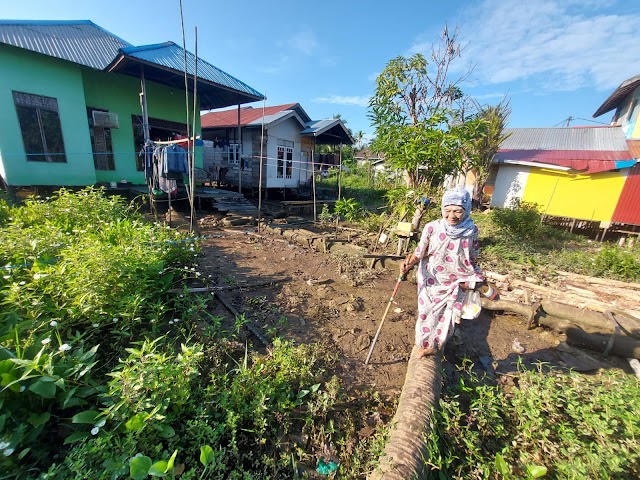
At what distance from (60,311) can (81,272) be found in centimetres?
34

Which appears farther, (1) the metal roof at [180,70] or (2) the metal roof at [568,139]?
(2) the metal roof at [568,139]

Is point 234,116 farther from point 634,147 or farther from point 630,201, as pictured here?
point 634,147

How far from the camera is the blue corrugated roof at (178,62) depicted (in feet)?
24.4

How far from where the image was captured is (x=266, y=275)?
185 inches

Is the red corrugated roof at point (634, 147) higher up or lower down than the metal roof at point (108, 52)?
lower down

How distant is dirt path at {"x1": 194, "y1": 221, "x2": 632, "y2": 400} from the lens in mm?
2930

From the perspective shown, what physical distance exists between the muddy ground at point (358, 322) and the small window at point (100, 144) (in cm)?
677

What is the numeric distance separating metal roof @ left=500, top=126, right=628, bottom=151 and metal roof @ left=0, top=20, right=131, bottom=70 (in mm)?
15850

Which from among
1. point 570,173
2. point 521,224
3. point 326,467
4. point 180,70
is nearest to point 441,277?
point 326,467

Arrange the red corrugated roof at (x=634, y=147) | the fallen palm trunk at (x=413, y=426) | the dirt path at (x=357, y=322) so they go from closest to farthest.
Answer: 1. the fallen palm trunk at (x=413, y=426)
2. the dirt path at (x=357, y=322)
3. the red corrugated roof at (x=634, y=147)

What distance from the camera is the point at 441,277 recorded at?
274cm

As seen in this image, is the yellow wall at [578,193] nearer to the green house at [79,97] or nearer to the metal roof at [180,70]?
the metal roof at [180,70]


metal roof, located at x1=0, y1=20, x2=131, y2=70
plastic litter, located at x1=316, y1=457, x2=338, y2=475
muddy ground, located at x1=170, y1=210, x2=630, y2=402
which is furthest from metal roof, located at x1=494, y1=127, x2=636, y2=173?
metal roof, located at x1=0, y1=20, x2=131, y2=70

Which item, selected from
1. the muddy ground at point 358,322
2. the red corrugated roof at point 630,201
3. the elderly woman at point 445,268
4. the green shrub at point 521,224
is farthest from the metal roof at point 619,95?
the elderly woman at point 445,268
